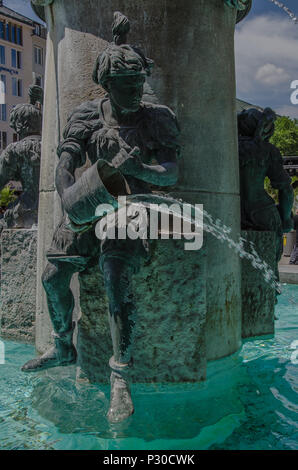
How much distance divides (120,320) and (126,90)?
126cm

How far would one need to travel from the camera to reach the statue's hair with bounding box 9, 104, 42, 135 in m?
5.04

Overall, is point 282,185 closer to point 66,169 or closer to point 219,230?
point 219,230

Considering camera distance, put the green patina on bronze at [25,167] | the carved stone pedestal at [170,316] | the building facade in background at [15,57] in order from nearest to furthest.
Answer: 1. the carved stone pedestal at [170,316]
2. the green patina on bronze at [25,167]
3. the building facade in background at [15,57]

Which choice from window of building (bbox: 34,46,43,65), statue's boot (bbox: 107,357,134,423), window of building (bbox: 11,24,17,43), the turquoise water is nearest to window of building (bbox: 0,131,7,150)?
window of building (bbox: 11,24,17,43)

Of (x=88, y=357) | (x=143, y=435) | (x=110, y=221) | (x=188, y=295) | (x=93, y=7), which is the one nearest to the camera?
(x=143, y=435)

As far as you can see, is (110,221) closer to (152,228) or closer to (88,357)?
(152,228)

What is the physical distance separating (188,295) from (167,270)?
7.3 inches

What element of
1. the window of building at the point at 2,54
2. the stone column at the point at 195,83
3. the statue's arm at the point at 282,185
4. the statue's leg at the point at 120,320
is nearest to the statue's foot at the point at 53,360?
the statue's leg at the point at 120,320

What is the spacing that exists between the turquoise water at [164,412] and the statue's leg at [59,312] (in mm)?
195

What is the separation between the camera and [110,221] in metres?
2.67

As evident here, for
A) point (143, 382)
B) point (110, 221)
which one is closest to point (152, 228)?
point (110, 221)

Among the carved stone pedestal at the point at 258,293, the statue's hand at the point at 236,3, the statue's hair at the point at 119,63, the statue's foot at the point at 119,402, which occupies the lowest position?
the statue's foot at the point at 119,402

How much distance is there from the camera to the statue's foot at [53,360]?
309 centimetres

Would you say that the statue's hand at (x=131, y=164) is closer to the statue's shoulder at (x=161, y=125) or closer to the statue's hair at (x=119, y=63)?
the statue's shoulder at (x=161, y=125)
